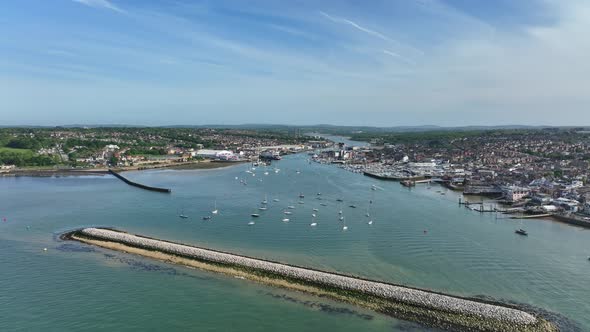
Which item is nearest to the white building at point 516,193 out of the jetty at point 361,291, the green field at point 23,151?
the jetty at point 361,291

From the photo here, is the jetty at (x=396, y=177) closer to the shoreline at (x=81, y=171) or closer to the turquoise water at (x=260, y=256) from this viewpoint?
the turquoise water at (x=260, y=256)

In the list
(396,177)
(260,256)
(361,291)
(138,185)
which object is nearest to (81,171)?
(138,185)

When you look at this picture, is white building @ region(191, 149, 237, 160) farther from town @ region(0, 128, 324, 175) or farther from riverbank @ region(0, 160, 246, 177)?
riverbank @ region(0, 160, 246, 177)

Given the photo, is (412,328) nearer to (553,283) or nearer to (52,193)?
(553,283)

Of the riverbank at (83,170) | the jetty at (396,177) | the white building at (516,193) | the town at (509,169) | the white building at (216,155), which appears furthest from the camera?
the white building at (216,155)

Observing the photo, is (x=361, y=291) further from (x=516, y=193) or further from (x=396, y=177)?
(x=396, y=177)
